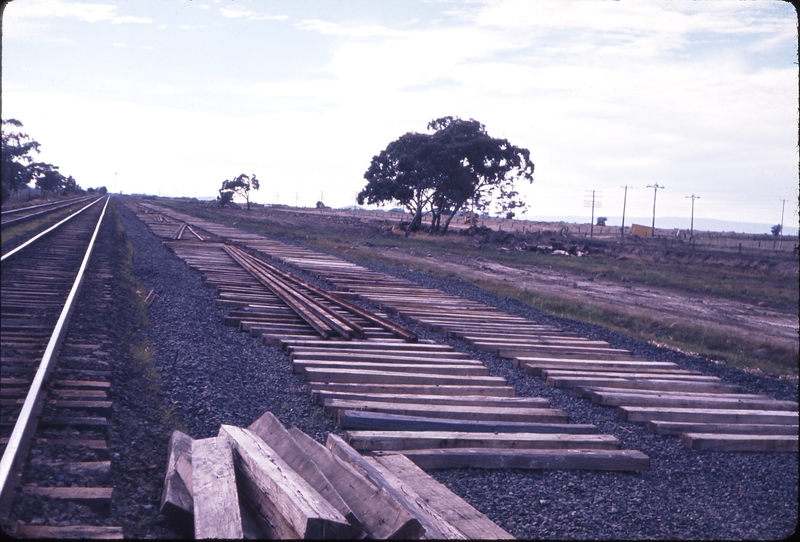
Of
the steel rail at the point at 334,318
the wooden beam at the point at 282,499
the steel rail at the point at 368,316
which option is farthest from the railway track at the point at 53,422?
the steel rail at the point at 368,316

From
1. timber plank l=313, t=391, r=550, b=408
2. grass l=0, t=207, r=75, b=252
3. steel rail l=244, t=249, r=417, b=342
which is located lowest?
timber plank l=313, t=391, r=550, b=408

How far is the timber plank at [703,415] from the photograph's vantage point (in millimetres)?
6043

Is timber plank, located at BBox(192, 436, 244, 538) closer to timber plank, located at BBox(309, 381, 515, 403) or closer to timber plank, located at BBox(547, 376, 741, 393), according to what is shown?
timber plank, located at BBox(309, 381, 515, 403)

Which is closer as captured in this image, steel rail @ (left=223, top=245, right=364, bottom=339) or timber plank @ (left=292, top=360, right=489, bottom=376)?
timber plank @ (left=292, top=360, right=489, bottom=376)

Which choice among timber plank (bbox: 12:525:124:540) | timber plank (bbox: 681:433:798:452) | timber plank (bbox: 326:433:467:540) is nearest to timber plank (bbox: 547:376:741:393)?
timber plank (bbox: 681:433:798:452)

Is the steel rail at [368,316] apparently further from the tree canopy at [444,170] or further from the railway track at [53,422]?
the tree canopy at [444,170]

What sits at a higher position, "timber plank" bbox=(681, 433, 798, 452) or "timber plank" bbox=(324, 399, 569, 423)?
"timber plank" bbox=(324, 399, 569, 423)

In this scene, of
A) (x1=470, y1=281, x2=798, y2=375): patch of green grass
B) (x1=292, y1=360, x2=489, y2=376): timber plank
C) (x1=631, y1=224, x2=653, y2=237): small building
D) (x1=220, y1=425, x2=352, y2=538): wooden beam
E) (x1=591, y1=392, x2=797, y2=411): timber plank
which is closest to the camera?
(x1=220, y1=425, x2=352, y2=538): wooden beam

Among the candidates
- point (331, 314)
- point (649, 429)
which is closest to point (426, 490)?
point (649, 429)

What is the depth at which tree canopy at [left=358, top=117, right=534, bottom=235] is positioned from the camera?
45.8 meters

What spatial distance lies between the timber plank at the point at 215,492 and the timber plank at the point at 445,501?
1.01 m

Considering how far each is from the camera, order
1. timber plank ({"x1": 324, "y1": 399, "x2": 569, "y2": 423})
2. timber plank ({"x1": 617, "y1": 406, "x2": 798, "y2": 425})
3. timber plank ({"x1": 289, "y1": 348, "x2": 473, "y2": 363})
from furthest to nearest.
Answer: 1. timber plank ({"x1": 289, "y1": 348, "x2": 473, "y2": 363})
2. timber plank ({"x1": 617, "y1": 406, "x2": 798, "y2": 425})
3. timber plank ({"x1": 324, "y1": 399, "x2": 569, "y2": 423})

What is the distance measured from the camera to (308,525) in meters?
2.85

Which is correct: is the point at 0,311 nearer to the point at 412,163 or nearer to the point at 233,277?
the point at 233,277
